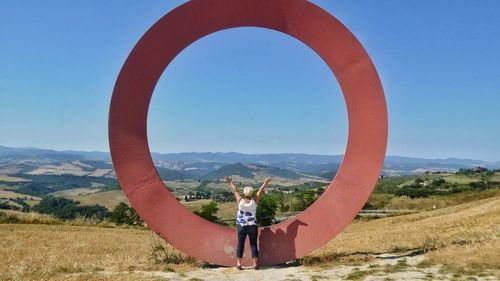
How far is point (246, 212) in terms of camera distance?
1011 cm

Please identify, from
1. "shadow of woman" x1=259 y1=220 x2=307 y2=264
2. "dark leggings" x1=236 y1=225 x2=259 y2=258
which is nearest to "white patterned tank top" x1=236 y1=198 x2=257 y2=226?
"dark leggings" x1=236 y1=225 x2=259 y2=258

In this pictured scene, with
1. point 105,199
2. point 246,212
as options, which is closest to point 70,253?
point 246,212

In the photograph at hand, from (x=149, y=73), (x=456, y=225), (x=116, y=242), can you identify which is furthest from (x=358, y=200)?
(x=116, y=242)

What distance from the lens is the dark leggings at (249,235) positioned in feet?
33.3

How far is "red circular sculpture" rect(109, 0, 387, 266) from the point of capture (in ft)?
34.8

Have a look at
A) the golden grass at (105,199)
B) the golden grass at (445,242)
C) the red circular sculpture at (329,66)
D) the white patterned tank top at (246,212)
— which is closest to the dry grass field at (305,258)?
the golden grass at (445,242)

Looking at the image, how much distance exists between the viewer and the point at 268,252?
35.1ft

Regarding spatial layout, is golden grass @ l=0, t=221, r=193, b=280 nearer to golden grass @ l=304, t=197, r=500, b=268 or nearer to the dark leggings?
the dark leggings

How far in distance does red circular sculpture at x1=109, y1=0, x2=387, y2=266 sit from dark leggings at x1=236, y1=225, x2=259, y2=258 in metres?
0.45

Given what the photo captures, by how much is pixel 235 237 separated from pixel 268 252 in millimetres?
814

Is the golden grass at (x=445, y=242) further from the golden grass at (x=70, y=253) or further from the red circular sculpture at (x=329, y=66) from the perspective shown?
the golden grass at (x=70, y=253)

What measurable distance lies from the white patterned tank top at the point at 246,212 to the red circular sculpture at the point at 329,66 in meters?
0.68

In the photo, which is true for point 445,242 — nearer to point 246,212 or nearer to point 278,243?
point 278,243

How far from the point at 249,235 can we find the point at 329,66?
168 inches
